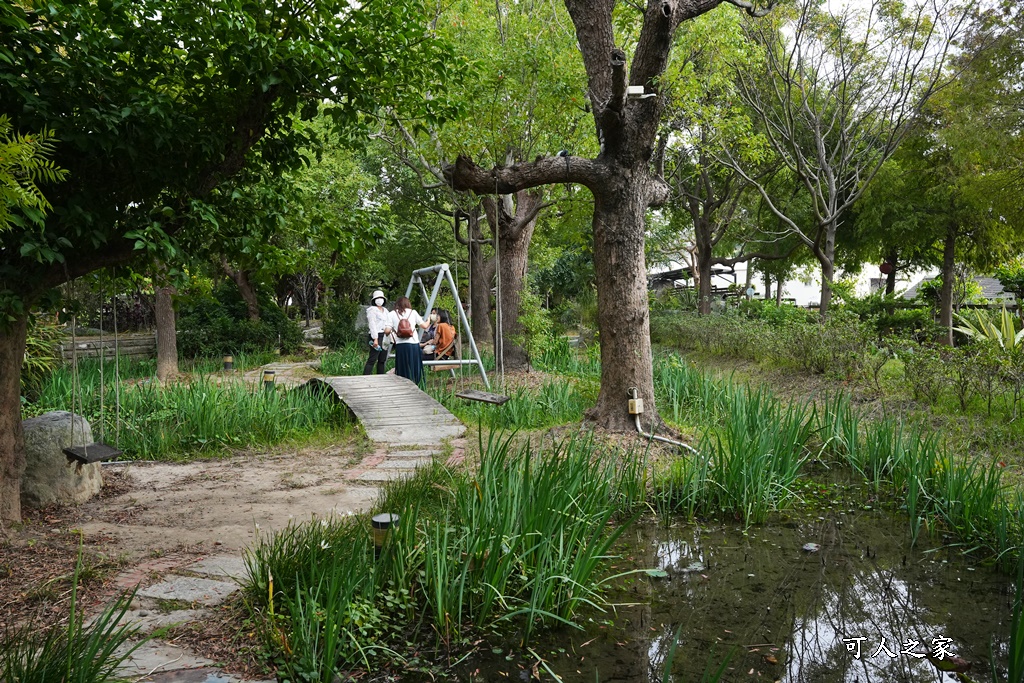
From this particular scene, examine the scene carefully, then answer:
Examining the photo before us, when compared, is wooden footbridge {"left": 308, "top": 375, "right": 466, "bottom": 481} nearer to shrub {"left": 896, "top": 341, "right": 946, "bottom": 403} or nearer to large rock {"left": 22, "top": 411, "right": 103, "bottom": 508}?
large rock {"left": 22, "top": 411, "right": 103, "bottom": 508}

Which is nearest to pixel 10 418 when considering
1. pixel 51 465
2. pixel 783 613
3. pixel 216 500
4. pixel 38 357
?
pixel 51 465

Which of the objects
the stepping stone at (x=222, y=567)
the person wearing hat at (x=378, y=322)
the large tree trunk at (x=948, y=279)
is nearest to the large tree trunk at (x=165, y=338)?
the person wearing hat at (x=378, y=322)

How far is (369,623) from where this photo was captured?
124 inches

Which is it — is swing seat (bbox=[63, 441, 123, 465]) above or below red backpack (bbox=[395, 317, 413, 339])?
below

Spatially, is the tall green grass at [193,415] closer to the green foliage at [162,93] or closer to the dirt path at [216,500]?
the dirt path at [216,500]

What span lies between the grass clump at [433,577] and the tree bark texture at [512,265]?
805 cm

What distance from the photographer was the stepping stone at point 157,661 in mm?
2787

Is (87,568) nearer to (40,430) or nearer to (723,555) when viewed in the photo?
(40,430)

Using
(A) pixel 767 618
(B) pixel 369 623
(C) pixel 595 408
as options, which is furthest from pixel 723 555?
(C) pixel 595 408

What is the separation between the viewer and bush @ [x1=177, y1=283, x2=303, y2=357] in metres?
15.8

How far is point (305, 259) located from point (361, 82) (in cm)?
139

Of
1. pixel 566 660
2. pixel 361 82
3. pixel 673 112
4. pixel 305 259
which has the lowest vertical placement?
pixel 566 660

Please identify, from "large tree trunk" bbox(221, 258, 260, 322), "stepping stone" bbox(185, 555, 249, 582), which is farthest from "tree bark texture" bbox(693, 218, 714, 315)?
"stepping stone" bbox(185, 555, 249, 582)

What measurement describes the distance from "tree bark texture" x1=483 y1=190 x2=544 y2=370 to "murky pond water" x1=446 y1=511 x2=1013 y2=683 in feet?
23.7
